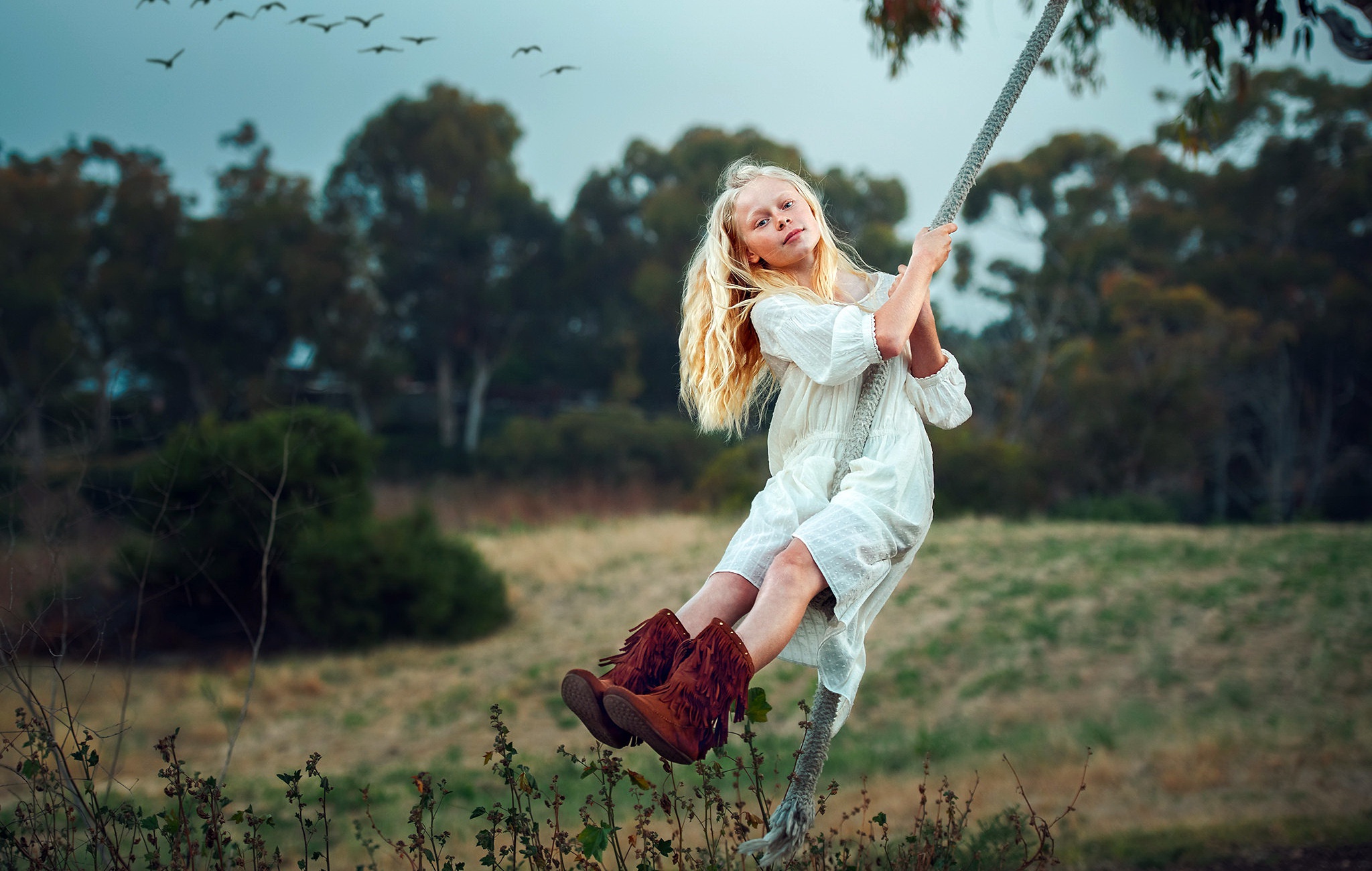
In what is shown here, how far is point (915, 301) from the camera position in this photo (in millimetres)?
2484

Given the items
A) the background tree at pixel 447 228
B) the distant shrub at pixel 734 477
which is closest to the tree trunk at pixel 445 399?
the background tree at pixel 447 228

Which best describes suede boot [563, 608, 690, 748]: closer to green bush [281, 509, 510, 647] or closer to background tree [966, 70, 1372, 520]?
green bush [281, 509, 510, 647]

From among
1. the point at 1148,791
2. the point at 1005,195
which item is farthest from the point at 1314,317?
the point at 1148,791

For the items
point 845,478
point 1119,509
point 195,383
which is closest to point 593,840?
point 845,478

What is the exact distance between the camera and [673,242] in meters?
27.1

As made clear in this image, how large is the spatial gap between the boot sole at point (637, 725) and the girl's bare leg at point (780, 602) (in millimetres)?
261

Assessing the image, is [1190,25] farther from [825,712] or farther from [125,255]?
[125,255]

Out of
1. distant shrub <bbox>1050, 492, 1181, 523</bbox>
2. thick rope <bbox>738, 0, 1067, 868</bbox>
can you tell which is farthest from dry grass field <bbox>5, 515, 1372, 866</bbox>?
thick rope <bbox>738, 0, 1067, 868</bbox>

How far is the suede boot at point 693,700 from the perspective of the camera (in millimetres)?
2111

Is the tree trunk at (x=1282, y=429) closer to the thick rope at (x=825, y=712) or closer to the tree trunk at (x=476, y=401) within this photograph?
the tree trunk at (x=476, y=401)

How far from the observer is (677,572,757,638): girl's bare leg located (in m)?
2.41

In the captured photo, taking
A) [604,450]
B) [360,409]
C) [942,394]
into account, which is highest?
[942,394]

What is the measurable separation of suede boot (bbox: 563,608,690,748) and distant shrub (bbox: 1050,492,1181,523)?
67.4 feet

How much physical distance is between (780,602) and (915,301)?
2.44 feet
